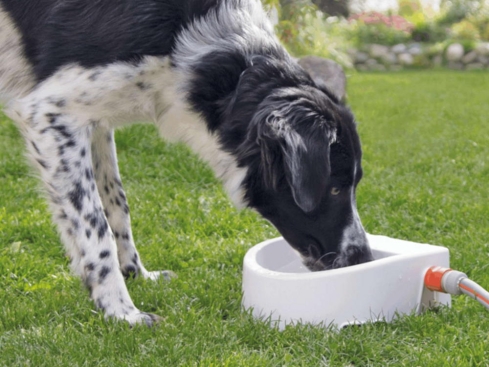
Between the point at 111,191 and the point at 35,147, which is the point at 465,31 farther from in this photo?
the point at 35,147

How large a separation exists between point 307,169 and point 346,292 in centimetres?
45

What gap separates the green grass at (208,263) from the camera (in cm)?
227

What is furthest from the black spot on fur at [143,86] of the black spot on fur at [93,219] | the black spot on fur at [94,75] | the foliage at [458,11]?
the foliage at [458,11]

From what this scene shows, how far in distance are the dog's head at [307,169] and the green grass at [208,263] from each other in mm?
348

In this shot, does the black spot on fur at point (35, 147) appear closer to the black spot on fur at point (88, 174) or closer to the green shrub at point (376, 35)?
the black spot on fur at point (88, 174)

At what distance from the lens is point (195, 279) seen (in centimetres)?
297

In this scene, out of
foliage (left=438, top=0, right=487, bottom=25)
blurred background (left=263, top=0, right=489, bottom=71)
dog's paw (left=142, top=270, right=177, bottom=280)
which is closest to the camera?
dog's paw (left=142, top=270, right=177, bottom=280)

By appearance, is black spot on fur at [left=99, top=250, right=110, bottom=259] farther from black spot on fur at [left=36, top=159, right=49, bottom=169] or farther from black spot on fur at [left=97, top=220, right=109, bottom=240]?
black spot on fur at [left=36, top=159, right=49, bottom=169]

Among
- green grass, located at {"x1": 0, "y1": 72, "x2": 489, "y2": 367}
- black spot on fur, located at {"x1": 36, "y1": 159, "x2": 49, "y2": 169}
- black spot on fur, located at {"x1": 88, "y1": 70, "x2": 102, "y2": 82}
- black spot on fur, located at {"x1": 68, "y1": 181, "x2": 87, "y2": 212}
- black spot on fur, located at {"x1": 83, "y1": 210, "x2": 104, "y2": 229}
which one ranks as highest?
black spot on fur, located at {"x1": 88, "y1": 70, "x2": 102, "y2": 82}

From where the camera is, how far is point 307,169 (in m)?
2.30

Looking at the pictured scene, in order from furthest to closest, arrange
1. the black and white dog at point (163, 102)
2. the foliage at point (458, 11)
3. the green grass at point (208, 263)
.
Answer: the foliage at point (458, 11) → the black and white dog at point (163, 102) → the green grass at point (208, 263)

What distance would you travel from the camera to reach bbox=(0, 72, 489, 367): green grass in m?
2.27

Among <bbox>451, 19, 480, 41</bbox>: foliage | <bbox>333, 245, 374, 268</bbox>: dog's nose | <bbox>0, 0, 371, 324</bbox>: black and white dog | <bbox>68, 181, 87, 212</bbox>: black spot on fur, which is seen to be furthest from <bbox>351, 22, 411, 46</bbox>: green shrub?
<bbox>68, 181, 87, 212</bbox>: black spot on fur

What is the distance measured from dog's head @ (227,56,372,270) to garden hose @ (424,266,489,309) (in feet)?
0.83
